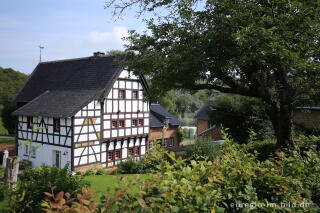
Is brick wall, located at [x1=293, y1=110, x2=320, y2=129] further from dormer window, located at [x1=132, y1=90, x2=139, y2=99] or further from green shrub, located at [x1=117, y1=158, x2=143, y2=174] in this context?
dormer window, located at [x1=132, y1=90, x2=139, y2=99]

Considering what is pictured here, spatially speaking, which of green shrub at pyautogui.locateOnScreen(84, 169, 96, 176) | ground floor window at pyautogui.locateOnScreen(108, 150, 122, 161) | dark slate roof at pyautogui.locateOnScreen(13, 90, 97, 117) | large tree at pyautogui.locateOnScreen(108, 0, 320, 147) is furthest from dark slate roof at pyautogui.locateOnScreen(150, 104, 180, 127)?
large tree at pyautogui.locateOnScreen(108, 0, 320, 147)

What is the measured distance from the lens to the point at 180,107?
185 ft

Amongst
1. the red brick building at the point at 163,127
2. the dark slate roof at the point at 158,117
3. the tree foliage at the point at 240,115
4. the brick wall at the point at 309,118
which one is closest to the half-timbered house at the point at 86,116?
the red brick building at the point at 163,127

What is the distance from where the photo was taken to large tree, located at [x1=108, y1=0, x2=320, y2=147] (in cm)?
671

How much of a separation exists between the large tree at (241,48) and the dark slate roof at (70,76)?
11.0 metres

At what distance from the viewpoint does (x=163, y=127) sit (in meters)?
28.9

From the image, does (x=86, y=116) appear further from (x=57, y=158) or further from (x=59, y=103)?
(x=57, y=158)

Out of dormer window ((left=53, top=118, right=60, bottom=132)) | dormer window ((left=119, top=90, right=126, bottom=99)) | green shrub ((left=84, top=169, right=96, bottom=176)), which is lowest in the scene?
green shrub ((left=84, top=169, right=96, bottom=176))

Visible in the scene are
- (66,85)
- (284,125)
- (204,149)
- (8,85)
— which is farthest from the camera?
(8,85)

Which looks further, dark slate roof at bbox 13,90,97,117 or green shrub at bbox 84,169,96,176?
dark slate roof at bbox 13,90,97,117

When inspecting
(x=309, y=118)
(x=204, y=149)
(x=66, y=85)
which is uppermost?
(x=66, y=85)

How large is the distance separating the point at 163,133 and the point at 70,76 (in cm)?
1163

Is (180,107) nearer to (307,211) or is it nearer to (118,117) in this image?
(118,117)

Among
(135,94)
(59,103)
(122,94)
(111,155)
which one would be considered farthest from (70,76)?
(111,155)
